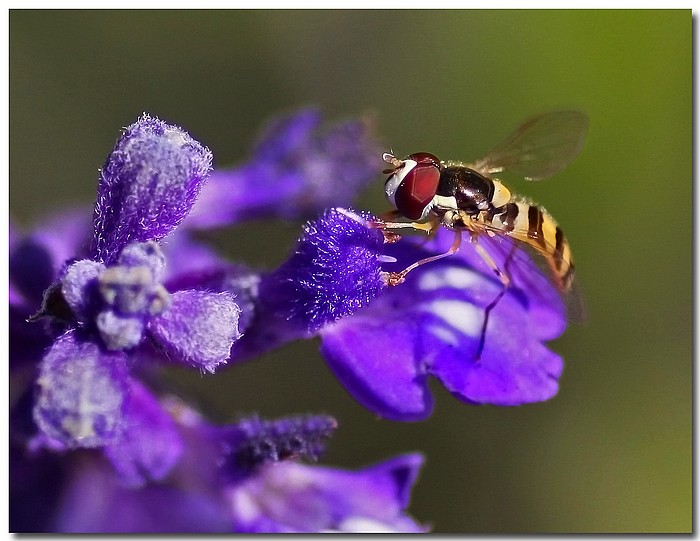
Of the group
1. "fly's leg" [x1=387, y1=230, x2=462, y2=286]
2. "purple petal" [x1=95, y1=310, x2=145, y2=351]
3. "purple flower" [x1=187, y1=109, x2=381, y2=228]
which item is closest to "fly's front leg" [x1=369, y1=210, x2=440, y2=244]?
"fly's leg" [x1=387, y1=230, x2=462, y2=286]

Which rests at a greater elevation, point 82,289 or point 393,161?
point 393,161

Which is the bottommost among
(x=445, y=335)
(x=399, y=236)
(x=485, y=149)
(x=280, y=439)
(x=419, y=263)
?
(x=280, y=439)

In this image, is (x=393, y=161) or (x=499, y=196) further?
(x=499, y=196)

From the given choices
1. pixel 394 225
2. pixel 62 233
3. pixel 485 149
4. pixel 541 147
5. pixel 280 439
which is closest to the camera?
pixel 394 225

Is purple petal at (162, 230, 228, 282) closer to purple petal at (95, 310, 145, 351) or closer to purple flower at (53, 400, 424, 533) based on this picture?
purple flower at (53, 400, 424, 533)

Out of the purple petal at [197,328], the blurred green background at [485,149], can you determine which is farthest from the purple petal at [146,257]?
the blurred green background at [485,149]

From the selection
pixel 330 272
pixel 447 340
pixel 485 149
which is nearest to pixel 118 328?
pixel 330 272

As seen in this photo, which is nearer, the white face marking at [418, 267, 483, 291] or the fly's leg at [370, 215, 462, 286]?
the fly's leg at [370, 215, 462, 286]

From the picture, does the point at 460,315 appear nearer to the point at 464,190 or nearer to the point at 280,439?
the point at 464,190
